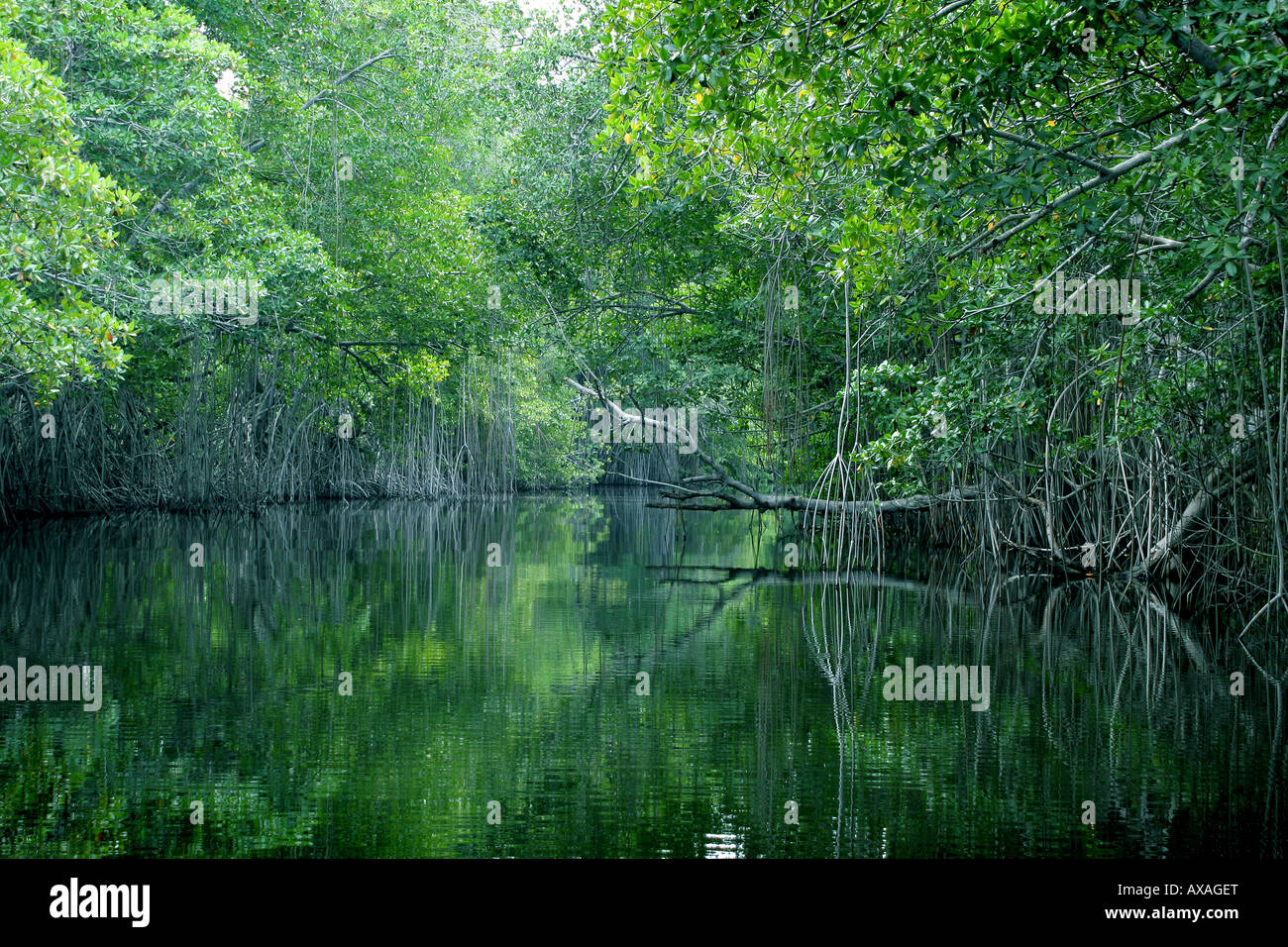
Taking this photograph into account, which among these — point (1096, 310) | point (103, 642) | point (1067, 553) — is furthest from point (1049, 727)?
point (1067, 553)

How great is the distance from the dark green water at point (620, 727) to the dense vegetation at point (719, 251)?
140 centimetres

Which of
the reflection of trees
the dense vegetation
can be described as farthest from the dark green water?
the dense vegetation

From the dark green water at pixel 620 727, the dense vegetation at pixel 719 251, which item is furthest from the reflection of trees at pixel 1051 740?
the dense vegetation at pixel 719 251

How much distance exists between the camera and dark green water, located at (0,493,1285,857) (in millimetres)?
2881

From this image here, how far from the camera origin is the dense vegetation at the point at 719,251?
4.68m

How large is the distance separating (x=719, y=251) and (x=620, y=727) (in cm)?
959

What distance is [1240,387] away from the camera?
18.6ft

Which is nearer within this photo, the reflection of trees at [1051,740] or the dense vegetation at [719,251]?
the reflection of trees at [1051,740]

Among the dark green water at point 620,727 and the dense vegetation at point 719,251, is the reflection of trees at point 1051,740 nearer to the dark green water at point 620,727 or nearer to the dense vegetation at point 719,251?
the dark green water at point 620,727

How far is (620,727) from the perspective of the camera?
404 centimetres

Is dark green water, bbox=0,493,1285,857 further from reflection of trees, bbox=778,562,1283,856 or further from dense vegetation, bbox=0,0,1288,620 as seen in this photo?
dense vegetation, bbox=0,0,1288,620

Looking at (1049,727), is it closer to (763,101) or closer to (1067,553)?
(763,101)

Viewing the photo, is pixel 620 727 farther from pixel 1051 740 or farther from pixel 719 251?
pixel 719 251
